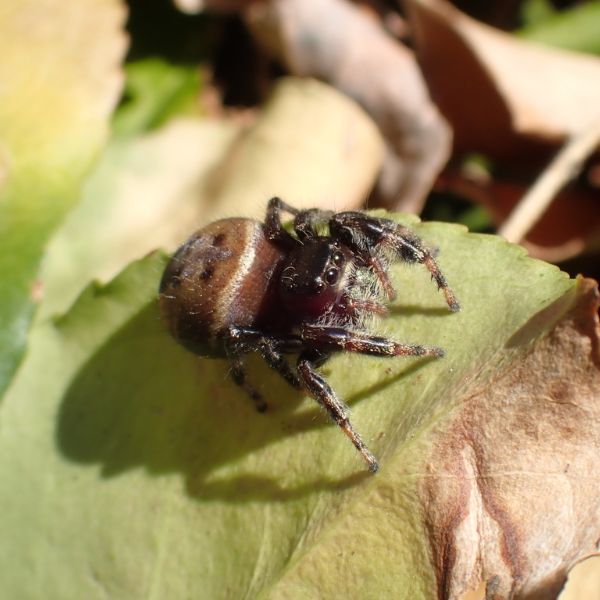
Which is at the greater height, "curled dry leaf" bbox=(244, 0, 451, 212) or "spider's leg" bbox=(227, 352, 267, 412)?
"curled dry leaf" bbox=(244, 0, 451, 212)

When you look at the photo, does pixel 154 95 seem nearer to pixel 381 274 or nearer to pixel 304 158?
pixel 304 158

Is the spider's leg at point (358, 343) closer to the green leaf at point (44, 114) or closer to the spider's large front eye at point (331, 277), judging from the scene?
the spider's large front eye at point (331, 277)

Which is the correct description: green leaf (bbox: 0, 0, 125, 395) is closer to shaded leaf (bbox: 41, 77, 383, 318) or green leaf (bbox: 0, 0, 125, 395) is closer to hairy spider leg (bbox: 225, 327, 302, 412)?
shaded leaf (bbox: 41, 77, 383, 318)

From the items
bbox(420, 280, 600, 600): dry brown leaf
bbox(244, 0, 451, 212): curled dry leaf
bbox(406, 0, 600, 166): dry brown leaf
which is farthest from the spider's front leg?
bbox(406, 0, 600, 166): dry brown leaf

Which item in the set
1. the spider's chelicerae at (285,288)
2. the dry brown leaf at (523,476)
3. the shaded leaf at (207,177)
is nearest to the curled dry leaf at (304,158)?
the shaded leaf at (207,177)

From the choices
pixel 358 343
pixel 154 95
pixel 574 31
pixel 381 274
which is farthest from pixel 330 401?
pixel 574 31

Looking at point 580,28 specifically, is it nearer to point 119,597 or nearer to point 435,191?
point 435,191
